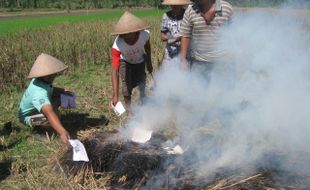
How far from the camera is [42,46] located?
1164 centimetres

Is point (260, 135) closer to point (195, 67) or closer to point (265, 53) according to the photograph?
point (265, 53)

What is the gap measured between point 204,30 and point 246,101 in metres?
1.09

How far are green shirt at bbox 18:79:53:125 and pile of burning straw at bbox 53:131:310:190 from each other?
35.0 inches

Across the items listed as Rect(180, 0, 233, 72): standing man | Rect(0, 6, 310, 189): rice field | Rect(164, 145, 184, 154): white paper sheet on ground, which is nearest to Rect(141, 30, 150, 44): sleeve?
Rect(180, 0, 233, 72): standing man

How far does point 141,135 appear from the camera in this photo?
4.99 metres

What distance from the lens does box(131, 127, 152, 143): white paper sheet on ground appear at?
4.91 meters

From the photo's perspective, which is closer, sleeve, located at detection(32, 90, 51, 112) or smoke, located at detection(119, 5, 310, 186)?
smoke, located at detection(119, 5, 310, 186)

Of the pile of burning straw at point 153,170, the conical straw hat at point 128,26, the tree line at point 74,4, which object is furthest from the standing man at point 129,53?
the tree line at point 74,4

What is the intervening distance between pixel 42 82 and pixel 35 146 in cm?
91

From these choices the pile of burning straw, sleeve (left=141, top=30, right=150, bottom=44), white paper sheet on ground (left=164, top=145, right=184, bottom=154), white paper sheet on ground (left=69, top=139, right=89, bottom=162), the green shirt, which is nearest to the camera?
the pile of burning straw

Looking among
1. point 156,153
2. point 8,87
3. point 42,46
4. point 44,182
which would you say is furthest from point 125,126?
point 42,46

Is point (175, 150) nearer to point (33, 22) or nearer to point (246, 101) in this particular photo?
point (246, 101)

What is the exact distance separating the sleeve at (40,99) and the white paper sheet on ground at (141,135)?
1246 mm

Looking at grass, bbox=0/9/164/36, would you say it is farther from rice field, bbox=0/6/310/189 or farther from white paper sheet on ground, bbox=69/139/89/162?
white paper sheet on ground, bbox=69/139/89/162
